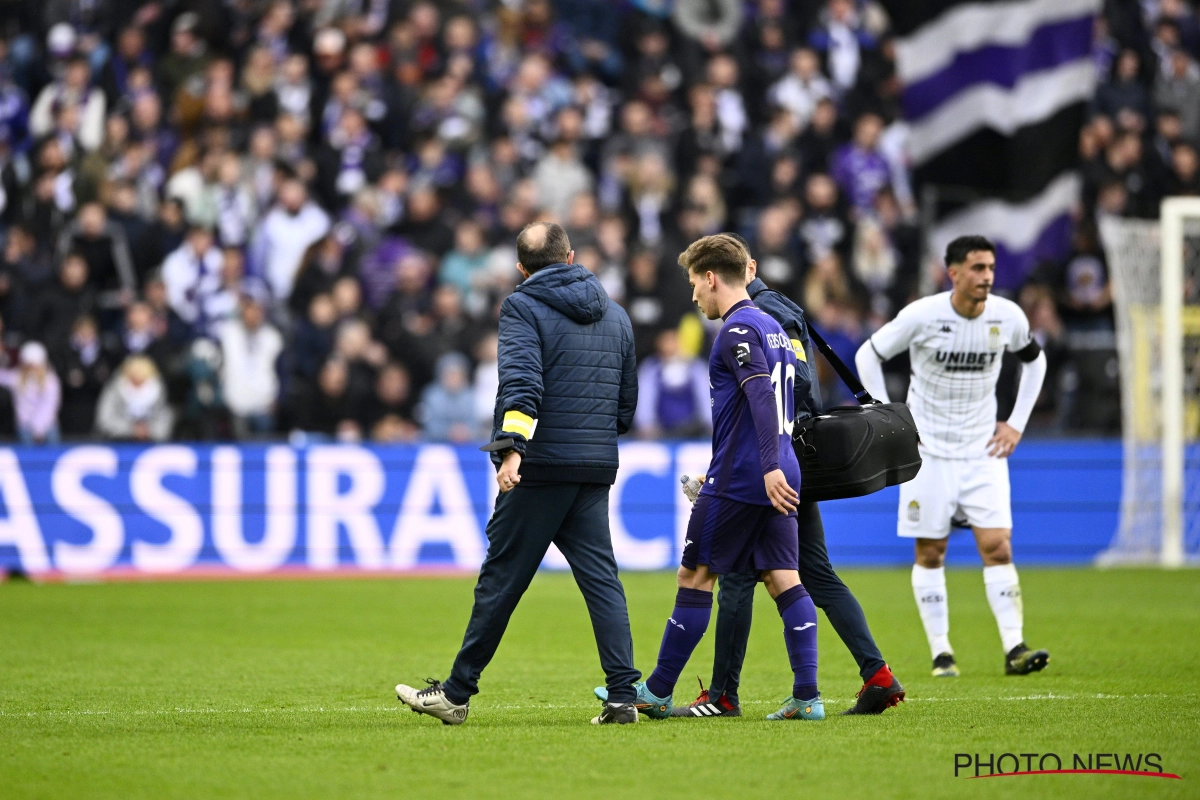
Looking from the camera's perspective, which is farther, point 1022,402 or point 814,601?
point 1022,402

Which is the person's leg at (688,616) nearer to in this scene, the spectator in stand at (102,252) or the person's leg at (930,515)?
the person's leg at (930,515)

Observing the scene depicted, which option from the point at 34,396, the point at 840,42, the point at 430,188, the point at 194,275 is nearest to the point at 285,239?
the point at 194,275

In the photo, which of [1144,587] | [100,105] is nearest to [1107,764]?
[1144,587]

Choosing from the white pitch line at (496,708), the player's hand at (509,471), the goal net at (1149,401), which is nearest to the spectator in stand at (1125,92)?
the goal net at (1149,401)

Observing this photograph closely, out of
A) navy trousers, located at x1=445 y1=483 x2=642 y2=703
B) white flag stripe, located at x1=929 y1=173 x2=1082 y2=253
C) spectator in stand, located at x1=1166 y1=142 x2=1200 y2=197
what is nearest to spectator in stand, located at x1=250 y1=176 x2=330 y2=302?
white flag stripe, located at x1=929 y1=173 x2=1082 y2=253

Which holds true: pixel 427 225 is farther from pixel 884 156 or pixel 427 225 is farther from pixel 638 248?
pixel 884 156

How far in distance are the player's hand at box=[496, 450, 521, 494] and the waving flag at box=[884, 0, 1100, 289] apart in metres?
12.5

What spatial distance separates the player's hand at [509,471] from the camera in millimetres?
6207

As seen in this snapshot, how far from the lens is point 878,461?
6.65 metres

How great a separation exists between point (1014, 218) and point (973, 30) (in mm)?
2738

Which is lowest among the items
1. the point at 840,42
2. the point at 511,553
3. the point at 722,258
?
the point at 511,553

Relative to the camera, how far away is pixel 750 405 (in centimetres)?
625

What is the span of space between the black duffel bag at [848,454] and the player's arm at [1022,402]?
88.9 inches

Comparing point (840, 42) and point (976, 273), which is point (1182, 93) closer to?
point (840, 42)
